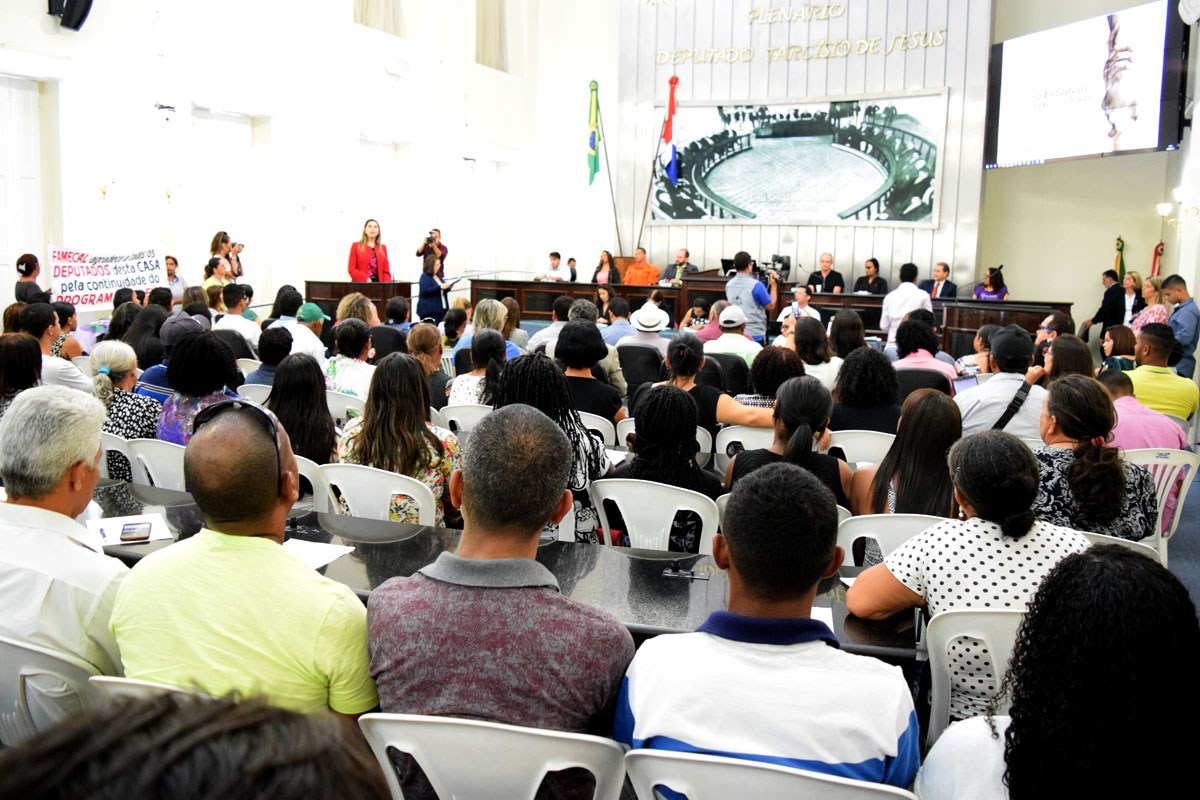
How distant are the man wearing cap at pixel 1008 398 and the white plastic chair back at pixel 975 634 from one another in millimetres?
2581

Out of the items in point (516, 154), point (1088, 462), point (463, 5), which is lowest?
point (1088, 462)

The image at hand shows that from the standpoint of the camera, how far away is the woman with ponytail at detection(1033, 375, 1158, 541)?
119 inches

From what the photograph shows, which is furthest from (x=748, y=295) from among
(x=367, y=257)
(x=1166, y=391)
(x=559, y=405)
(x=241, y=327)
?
(x=559, y=405)

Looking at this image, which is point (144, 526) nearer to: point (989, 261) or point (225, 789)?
point (225, 789)

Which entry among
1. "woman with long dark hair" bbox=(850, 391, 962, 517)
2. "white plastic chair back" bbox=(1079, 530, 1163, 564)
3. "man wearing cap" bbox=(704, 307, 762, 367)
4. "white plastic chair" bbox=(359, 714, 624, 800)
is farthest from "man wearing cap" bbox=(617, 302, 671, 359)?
"white plastic chair" bbox=(359, 714, 624, 800)

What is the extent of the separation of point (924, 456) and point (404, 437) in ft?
5.95

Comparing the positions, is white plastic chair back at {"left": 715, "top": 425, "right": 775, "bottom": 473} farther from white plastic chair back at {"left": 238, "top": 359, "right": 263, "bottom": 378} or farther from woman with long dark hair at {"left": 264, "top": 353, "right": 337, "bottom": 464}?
white plastic chair back at {"left": 238, "top": 359, "right": 263, "bottom": 378}

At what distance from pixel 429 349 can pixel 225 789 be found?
477 cm

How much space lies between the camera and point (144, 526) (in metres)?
2.77

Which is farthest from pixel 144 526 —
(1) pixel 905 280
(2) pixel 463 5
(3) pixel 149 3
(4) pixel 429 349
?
(2) pixel 463 5

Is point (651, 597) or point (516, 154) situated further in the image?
point (516, 154)

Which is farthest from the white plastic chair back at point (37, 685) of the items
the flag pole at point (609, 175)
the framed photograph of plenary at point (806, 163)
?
the flag pole at point (609, 175)

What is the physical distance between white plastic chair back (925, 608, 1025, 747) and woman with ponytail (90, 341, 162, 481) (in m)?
3.28

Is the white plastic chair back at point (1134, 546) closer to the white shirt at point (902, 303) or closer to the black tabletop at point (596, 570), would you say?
the black tabletop at point (596, 570)
